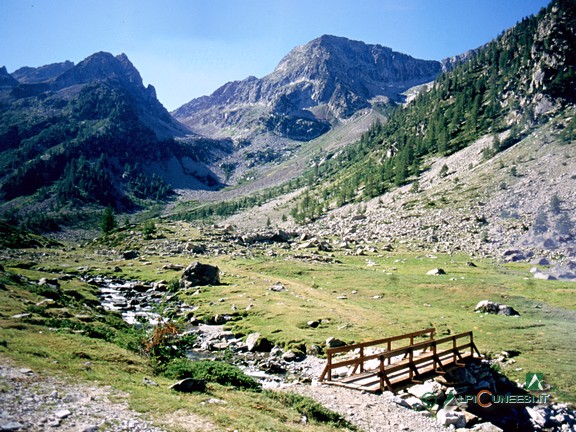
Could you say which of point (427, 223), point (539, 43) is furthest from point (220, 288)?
point (539, 43)

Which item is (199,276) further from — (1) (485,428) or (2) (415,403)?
(1) (485,428)

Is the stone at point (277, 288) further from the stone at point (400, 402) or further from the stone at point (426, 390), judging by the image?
the stone at point (400, 402)

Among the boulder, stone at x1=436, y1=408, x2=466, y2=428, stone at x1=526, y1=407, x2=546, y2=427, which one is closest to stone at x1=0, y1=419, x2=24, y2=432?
stone at x1=436, y1=408, x2=466, y2=428

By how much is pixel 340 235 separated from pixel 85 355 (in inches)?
4136

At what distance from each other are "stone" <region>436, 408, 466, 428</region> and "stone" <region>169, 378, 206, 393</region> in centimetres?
1256

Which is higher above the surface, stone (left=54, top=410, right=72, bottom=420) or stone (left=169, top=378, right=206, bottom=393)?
stone (left=54, top=410, right=72, bottom=420)

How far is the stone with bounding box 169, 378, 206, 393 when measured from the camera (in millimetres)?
15570

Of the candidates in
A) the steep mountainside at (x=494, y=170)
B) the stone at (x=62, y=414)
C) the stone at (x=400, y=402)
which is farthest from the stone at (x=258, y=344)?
the steep mountainside at (x=494, y=170)

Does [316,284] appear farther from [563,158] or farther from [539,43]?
[539,43]

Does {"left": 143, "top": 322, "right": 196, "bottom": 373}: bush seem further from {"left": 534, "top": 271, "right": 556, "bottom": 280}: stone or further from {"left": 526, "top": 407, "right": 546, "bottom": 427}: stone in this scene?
{"left": 534, "top": 271, "right": 556, "bottom": 280}: stone

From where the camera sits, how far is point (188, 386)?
51.6ft

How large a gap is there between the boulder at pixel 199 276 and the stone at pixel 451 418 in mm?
42644

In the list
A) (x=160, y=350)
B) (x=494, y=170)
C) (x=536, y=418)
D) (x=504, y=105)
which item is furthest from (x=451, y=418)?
(x=504, y=105)

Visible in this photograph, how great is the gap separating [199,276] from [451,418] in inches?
1742
